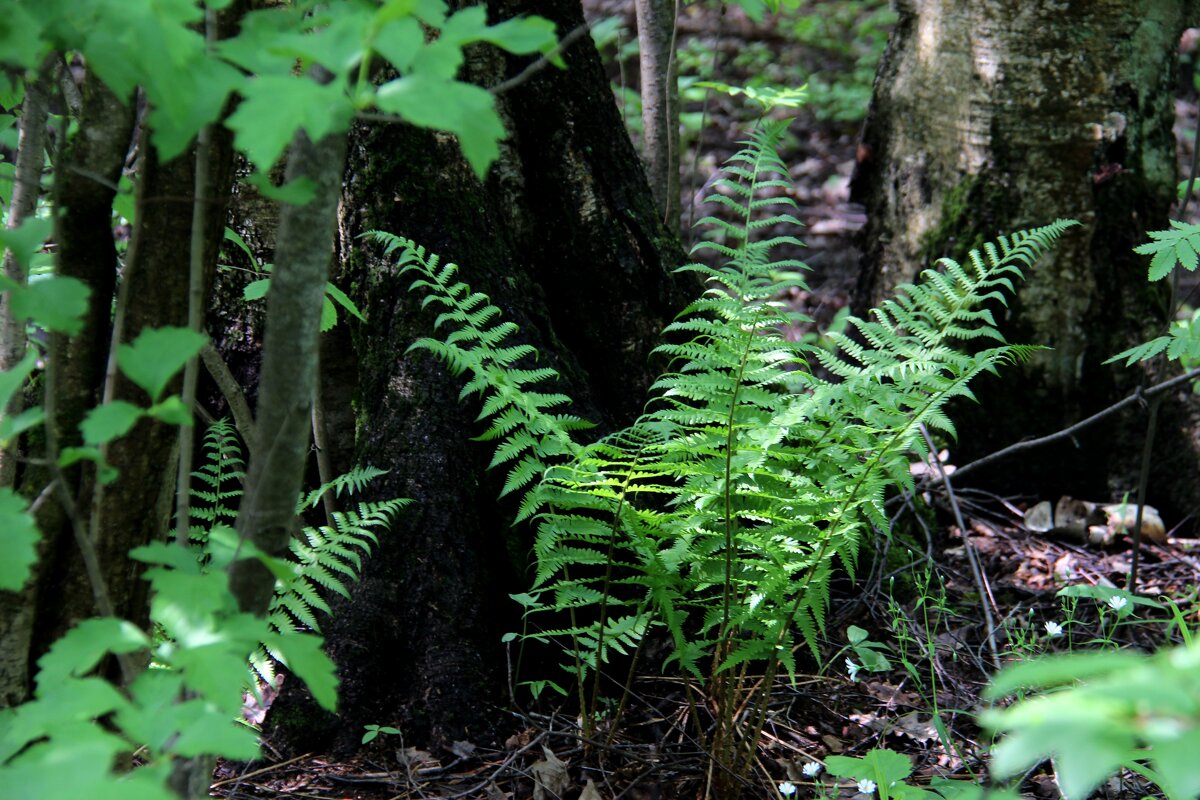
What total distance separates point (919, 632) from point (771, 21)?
794 centimetres

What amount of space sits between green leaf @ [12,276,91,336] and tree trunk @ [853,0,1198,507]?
10.5 feet

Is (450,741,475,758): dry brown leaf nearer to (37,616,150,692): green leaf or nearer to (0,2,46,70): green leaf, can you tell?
(37,616,150,692): green leaf

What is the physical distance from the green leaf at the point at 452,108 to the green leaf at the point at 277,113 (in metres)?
0.06

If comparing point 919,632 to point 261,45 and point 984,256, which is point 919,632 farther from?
point 261,45

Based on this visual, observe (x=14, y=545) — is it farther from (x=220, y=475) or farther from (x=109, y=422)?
(x=220, y=475)

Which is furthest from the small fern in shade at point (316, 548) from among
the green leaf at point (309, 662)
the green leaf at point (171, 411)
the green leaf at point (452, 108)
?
the green leaf at point (452, 108)

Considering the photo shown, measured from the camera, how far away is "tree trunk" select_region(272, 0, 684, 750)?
2254 mm

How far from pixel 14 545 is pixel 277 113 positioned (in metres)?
0.56

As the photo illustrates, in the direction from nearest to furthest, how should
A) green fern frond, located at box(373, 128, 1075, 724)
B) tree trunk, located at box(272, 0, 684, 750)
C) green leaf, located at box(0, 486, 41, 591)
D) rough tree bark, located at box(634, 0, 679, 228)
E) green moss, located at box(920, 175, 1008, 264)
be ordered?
green leaf, located at box(0, 486, 41, 591), green fern frond, located at box(373, 128, 1075, 724), tree trunk, located at box(272, 0, 684, 750), green moss, located at box(920, 175, 1008, 264), rough tree bark, located at box(634, 0, 679, 228)

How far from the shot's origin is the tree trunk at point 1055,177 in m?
3.46

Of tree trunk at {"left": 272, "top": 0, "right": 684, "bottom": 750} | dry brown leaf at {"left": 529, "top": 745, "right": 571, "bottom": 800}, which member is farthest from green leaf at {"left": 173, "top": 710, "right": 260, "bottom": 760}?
tree trunk at {"left": 272, "top": 0, "right": 684, "bottom": 750}

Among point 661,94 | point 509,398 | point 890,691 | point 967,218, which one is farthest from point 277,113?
point 967,218

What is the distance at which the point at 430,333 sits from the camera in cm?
246

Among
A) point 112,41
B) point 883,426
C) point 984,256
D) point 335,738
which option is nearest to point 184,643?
point 112,41
